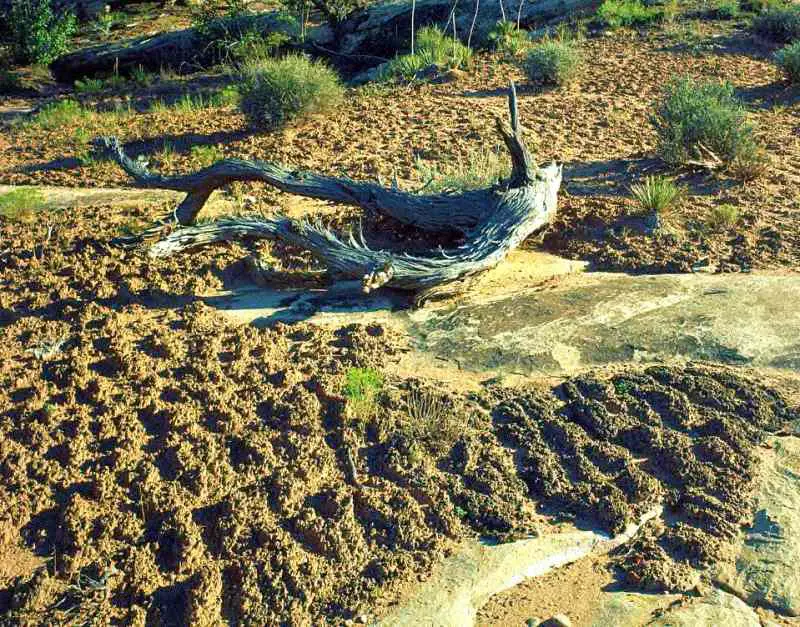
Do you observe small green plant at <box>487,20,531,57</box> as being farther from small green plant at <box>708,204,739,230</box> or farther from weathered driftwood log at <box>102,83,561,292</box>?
small green plant at <box>708,204,739,230</box>

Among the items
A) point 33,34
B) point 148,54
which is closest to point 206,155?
point 148,54

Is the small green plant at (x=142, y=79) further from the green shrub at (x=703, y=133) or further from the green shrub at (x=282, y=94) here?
the green shrub at (x=703, y=133)

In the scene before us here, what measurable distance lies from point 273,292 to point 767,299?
3.50 metres

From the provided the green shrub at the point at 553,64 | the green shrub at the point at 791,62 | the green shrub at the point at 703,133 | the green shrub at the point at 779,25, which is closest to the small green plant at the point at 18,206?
the green shrub at the point at 703,133

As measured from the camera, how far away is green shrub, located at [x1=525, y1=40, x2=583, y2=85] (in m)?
11.1

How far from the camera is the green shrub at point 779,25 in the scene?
12648mm

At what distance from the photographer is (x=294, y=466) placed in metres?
4.36

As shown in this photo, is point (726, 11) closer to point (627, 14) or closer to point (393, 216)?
point (627, 14)

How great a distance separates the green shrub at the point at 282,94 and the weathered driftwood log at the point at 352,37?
6056mm

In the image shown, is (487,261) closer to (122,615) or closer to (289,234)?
(289,234)

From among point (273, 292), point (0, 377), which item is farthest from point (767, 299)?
point (0, 377)

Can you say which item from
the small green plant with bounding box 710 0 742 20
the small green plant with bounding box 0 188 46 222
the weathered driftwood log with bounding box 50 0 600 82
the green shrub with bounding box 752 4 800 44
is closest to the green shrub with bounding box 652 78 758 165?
the green shrub with bounding box 752 4 800 44

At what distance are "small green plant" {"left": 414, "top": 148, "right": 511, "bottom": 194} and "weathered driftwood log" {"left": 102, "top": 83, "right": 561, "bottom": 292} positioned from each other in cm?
38

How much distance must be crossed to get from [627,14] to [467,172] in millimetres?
7588
